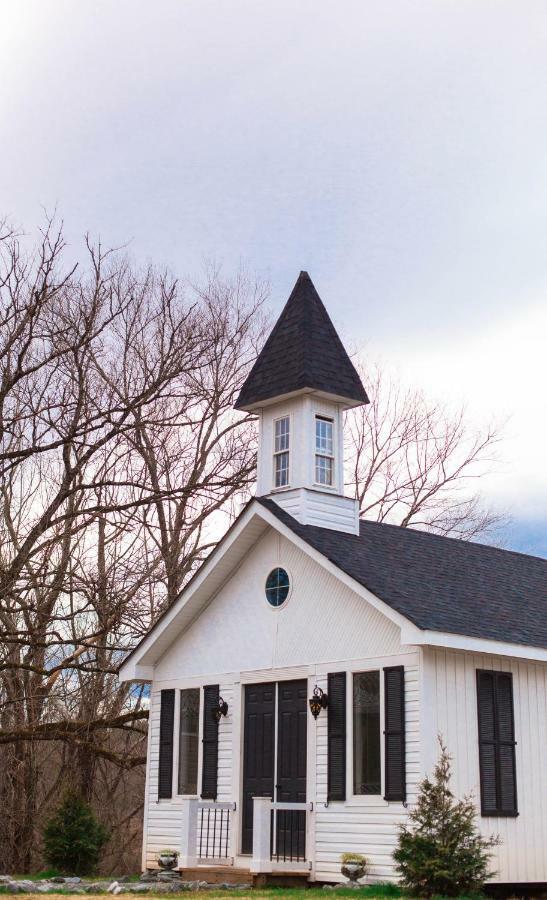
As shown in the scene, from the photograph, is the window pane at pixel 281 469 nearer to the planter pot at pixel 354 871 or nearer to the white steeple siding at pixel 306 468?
the white steeple siding at pixel 306 468

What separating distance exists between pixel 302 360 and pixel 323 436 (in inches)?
50.8

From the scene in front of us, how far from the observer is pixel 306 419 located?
1744cm

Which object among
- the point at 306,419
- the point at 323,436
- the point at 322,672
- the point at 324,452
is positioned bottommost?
the point at 322,672

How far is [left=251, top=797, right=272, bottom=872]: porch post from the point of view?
46.6 feet

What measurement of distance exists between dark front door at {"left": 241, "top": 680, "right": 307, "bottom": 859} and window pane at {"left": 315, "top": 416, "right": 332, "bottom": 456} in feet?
12.7

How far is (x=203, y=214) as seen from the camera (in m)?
17.8

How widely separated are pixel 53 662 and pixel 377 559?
37.2 feet

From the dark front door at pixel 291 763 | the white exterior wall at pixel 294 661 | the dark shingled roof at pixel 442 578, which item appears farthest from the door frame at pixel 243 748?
the dark shingled roof at pixel 442 578

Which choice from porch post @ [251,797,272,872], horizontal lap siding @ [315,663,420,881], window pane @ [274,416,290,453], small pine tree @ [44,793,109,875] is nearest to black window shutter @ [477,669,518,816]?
horizontal lap siding @ [315,663,420,881]

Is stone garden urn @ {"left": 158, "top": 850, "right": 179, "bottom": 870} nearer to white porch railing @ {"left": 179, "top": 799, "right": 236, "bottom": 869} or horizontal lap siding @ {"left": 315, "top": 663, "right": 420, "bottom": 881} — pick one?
white porch railing @ {"left": 179, "top": 799, "right": 236, "bottom": 869}

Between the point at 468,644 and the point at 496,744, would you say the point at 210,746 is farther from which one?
the point at 468,644

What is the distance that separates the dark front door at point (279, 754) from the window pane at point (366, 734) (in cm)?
112

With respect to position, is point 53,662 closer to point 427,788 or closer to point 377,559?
point 377,559

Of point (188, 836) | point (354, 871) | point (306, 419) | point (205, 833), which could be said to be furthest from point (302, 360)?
point (354, 871)
